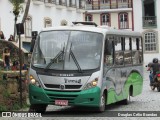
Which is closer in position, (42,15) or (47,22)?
(42,15)

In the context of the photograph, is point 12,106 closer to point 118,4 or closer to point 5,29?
point 5,29

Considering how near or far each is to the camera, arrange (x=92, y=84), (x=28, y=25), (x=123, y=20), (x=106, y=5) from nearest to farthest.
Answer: (x=92, y=84) → (x=28, y=25) → (x=123, y=20) → (x=106, y=5)

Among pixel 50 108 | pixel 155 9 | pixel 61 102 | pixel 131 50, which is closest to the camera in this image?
pixel 61 102

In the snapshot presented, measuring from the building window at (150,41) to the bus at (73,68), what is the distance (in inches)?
2035

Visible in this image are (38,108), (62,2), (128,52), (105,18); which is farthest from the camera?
(105,18)

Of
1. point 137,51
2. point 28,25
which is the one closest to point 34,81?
point 137,51

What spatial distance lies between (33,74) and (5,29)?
952 inches

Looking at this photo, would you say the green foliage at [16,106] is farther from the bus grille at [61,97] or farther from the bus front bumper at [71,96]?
the bus grille at [61,97]

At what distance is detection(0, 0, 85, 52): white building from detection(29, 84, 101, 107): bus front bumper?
937 inches

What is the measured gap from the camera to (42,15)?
4734 cm

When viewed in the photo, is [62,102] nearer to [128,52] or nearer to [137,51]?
[128,52]

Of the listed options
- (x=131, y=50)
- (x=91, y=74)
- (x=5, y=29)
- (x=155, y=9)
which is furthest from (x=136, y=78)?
(x=155, y=9)

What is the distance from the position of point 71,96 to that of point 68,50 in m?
1.42

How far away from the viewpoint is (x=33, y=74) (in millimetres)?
16547
